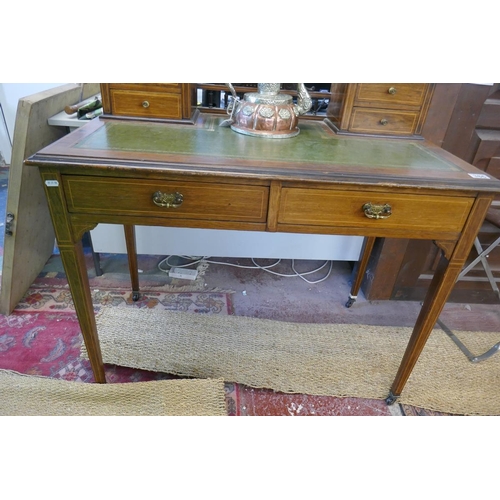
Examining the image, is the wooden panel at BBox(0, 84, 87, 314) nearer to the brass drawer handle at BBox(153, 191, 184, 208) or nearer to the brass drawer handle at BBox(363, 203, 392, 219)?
the brass drawer handle at BBox(153, 191, 184, 208)

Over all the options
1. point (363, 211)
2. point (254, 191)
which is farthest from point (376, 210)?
point (254, 191)

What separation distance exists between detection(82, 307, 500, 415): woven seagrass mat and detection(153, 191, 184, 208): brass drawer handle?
2.60ft

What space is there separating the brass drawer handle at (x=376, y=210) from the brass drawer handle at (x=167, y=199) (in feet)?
1.70

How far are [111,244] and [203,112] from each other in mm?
894

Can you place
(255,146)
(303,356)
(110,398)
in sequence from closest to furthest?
(255,146) → (110,398) → (303,356)

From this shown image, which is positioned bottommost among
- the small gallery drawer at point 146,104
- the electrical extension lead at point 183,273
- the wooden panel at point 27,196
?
the electrical extension lead at point 183,273

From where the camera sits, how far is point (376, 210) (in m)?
1.00

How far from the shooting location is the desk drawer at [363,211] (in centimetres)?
98

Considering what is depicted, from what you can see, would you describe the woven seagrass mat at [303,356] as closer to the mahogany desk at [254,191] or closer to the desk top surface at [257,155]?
the mahogany desk at [254,191]

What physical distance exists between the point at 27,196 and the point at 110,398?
3.47 feet

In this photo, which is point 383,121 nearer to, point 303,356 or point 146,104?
point 146,104

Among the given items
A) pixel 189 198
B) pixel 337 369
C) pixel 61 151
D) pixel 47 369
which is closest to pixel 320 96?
pixel 189 198

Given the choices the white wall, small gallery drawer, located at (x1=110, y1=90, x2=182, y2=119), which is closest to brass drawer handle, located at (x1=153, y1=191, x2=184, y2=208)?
small gallery drawer, located at (x1=110, y1=90, x2=182, y2=119)

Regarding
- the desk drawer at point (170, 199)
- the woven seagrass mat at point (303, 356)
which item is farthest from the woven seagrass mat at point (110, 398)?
the desk drawer at point (170, 199)
